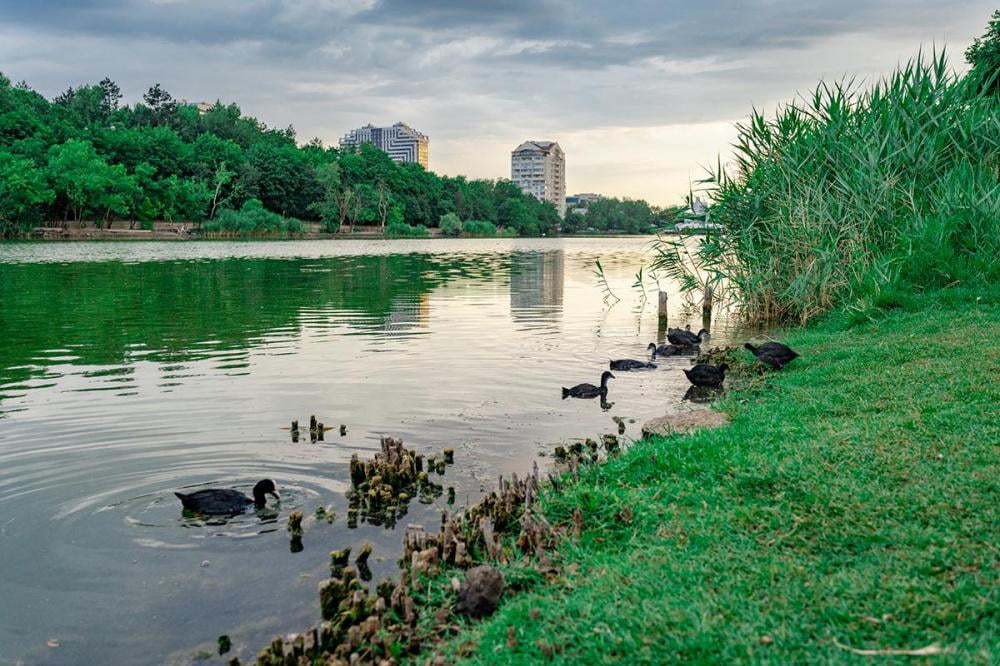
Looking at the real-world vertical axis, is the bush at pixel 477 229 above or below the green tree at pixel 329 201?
below

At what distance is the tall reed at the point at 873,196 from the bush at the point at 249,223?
8213cm

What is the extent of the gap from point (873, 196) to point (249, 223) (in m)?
85.0

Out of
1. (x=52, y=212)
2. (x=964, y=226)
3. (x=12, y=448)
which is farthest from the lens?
(x=52, y=212)

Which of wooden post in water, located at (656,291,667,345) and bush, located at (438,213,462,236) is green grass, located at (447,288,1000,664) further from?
bush, located at (438,213,462,236)

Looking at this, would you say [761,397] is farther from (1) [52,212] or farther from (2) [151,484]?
(1) [52,212]

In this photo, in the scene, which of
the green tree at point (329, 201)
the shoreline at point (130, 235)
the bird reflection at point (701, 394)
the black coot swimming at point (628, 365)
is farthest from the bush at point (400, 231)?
the bird reflection at point (701, 394)

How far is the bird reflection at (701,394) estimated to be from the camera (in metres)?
11.3

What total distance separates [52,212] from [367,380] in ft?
272

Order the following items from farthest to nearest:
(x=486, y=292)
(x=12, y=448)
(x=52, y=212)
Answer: (x=52, y=212), (x=486, y=292), (x=12, y=448)

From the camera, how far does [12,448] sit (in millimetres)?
8906

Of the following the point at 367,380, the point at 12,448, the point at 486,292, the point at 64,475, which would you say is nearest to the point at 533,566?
the point at 64,475

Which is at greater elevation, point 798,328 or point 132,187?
point 132,187

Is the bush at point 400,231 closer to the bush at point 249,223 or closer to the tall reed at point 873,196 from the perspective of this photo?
the bush at point 249,223

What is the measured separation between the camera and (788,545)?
4.80 m
